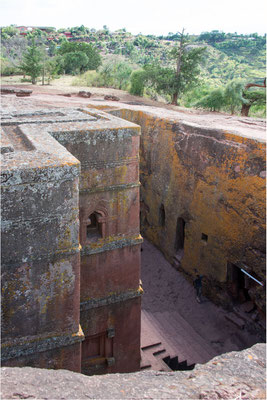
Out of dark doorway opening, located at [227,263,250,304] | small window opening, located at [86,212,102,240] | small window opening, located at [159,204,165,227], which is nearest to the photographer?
small window opening, located at [86,212,102,240]

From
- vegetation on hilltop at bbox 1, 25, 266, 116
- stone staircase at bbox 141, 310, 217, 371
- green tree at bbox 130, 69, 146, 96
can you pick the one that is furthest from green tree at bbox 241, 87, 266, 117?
stone staircase at bbox 141, 310, 217, 371

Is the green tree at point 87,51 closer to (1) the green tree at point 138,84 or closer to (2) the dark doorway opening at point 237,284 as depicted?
(1) the green tree at point 138,84

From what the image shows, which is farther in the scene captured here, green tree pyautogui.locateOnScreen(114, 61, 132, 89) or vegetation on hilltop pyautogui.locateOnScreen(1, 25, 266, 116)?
green tree pyautogui.locateOnScreen(114, 61, 132, 89)

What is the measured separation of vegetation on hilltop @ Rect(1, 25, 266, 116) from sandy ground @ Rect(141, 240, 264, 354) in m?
10.9

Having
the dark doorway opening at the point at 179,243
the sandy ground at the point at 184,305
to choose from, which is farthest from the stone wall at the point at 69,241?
the dark doorway opening at the point at 179,243

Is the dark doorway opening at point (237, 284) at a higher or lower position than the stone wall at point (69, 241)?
lower

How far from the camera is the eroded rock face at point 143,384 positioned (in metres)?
2.66

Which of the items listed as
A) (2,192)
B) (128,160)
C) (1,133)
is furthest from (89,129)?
(2,192)

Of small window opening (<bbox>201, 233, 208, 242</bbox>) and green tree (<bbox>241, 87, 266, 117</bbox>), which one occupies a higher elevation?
green tree (<bbox>241, 87, 266, 117</bbox>)

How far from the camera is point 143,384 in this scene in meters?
2.88

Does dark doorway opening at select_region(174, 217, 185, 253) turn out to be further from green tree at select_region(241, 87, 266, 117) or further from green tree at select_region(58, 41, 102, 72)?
green tree at select_region(58, 41, 102, 72)

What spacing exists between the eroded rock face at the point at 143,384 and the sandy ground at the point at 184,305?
718 centimetres

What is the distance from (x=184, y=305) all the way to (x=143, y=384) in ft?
28.8

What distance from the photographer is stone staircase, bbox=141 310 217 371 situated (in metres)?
8.89
